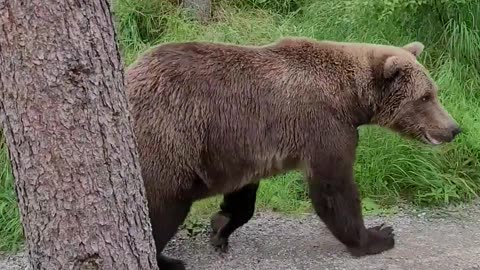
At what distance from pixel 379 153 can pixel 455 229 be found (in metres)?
0.95

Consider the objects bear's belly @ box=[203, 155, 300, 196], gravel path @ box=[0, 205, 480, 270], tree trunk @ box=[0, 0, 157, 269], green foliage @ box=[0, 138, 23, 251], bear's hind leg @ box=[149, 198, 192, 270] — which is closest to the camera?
tree trunk @ box=[0, 0, 157, 269]

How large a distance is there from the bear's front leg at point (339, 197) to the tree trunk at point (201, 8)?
12.7 feet

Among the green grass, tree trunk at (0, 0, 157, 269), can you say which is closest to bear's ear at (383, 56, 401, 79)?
the green grass

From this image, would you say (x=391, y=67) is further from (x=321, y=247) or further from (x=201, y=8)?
(x=201, y=8)

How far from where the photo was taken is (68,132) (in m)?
2.70

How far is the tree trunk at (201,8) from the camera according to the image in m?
8.15

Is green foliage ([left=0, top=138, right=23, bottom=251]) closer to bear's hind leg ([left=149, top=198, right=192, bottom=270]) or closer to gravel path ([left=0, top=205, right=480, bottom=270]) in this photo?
gravel path ([left=0, top=205, right=480, bottom=270])

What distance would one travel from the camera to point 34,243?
2.83m

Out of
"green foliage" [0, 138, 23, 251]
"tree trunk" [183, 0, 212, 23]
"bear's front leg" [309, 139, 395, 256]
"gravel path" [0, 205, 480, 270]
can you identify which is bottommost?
"gravel path" [0, 205, 480, 270]

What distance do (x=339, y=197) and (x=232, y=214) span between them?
0.76 m

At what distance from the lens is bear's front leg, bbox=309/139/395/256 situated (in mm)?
4551

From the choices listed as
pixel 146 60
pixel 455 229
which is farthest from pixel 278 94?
pixel 455 229

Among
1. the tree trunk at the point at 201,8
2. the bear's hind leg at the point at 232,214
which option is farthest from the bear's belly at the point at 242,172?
the tree trunk at the point at 201,8

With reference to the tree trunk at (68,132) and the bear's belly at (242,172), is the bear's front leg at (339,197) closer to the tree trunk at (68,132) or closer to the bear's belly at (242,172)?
the bear's belly at (242,172)
